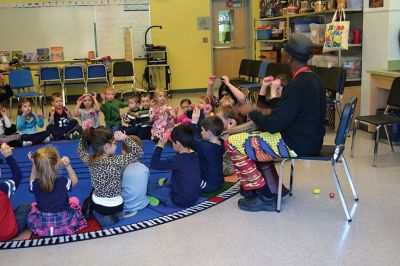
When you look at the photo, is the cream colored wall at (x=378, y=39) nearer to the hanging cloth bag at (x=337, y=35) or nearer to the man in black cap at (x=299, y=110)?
the hanging cloth bag at (x=337, y=35)

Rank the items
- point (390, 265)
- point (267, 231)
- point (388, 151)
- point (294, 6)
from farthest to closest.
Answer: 1. point (294, 6)
2. point (388, 151)
3. point (267, 231)
4. point (390, 265)

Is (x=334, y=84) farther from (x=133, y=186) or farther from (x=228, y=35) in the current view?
(x=228, y=35)

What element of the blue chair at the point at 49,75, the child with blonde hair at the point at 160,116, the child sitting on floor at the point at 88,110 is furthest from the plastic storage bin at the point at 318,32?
the blue chair at the point at 49,75

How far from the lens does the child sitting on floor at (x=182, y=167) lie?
11.8ft

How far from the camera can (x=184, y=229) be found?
10.9 feet

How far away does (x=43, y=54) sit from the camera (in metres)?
10.4

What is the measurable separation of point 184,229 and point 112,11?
825 cm

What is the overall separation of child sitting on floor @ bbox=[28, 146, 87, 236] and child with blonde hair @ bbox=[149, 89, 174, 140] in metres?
2.40

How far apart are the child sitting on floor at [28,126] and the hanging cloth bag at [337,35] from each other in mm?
3865

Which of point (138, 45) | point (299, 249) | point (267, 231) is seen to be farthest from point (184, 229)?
point (138, 45)

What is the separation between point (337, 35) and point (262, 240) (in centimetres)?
379

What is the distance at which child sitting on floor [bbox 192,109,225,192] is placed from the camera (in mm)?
3939

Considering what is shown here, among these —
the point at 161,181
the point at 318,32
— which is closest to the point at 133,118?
the point at 161,181

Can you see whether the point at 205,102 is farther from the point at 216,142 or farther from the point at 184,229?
the point at 184,229
